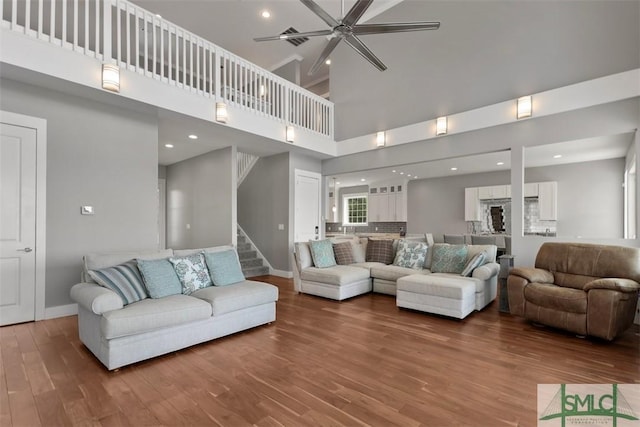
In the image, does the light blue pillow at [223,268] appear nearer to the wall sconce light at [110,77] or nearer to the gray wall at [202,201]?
the wall sconce light at [110,77]

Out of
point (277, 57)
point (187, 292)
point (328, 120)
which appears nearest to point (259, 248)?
point (328, 120)

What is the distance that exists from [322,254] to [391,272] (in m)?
1.18

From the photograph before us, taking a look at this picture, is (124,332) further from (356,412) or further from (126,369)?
(356,412)

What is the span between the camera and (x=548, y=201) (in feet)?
21.4

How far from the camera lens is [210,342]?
9.68 ft

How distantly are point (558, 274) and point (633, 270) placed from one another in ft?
2.14

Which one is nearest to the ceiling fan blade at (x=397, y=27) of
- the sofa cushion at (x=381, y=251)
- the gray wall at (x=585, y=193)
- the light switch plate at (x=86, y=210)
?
the sofa cushion at (x=381, y=251)

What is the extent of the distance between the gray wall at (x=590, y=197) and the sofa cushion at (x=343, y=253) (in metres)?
4.85

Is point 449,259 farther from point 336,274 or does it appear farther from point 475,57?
point 475,57

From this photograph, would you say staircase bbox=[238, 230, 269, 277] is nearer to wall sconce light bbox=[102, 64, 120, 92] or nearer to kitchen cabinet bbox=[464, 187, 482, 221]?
wall sconce light bbox=[102, 64, 120, 92]

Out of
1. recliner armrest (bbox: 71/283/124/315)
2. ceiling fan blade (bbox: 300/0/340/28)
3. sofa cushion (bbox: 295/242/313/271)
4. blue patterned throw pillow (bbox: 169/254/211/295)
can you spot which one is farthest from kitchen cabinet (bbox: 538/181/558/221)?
recliner armrest (bbox: 71/283/124/315)

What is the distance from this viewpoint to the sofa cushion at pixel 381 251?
17.5 feet

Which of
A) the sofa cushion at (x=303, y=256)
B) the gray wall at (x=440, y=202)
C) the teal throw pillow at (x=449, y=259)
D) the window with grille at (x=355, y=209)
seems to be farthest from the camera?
the window with grille at (x=355, y=209)

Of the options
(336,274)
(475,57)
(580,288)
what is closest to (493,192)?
(475,57)
